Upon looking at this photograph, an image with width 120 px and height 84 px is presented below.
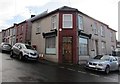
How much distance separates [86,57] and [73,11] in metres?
6.23

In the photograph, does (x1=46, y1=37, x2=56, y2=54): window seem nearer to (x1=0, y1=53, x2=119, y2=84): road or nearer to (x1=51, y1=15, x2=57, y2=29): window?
(x1=51, y1=15, x2=57, y2=29): window

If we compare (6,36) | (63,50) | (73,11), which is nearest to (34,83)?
(63,50)

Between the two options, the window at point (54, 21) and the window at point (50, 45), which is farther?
the window at point (54, 21)

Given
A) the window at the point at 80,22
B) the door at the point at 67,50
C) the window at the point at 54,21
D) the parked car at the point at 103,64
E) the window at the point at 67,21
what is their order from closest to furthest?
the parked car at the point at 103,64 → the door at the point at 67,50 → the window at the point at 67,21 → the window at the point at 54,21 → the window at the point at 80,22

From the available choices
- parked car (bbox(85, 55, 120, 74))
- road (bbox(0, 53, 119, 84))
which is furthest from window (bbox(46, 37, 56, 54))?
road (bbox(0, 53, 119, 84))

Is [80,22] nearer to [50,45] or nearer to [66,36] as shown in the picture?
[66,36]

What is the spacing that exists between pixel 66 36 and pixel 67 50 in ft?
5.47

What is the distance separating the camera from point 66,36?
21.8 metres

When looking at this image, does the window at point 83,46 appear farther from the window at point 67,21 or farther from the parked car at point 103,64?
the parked car at point 103,64

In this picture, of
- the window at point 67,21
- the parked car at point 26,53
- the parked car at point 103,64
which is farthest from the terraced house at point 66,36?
the parked car at point 103,64

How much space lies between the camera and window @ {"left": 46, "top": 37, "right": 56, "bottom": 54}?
73.8ft

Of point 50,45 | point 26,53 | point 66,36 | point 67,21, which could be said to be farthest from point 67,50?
point 26,53

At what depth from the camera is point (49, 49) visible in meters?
23.2

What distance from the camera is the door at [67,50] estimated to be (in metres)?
21.6
